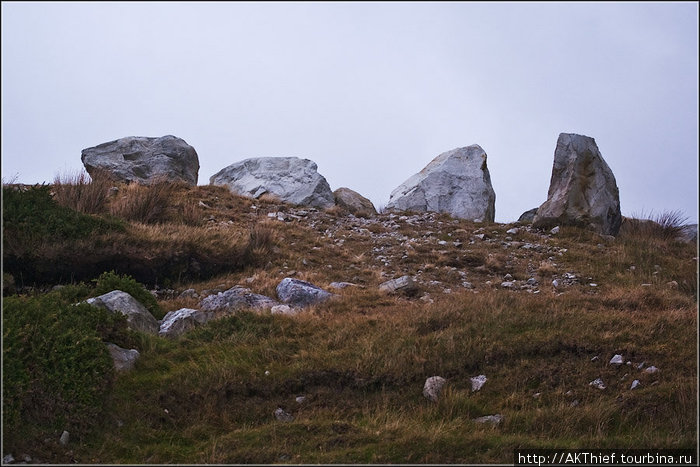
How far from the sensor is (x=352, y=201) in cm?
2367

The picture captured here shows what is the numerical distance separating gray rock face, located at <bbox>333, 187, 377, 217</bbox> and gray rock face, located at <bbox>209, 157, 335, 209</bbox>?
0.32 m

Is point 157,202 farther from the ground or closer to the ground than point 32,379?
farther from the ground

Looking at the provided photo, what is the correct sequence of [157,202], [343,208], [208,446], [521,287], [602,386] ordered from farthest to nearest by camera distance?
[343,208]
[157,202]
[521,287]
[602,386]
[208,446]

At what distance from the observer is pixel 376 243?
54.3 feet

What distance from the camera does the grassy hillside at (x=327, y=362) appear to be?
6730mm

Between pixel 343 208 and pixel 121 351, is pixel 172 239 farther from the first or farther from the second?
pixel 343 208

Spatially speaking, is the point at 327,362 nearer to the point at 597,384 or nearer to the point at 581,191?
the point at 597,384

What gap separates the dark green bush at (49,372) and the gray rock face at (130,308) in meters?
1.01

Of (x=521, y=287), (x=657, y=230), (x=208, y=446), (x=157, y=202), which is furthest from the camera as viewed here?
(x=657, y=230)

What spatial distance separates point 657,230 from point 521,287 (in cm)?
886

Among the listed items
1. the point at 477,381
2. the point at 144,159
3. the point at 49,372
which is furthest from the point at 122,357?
the point at 144,159

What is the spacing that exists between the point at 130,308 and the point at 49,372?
89.6 inches

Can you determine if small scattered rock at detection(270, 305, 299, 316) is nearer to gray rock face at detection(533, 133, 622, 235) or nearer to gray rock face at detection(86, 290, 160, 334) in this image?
gray rock face at detection(86, 290, 160, 334)

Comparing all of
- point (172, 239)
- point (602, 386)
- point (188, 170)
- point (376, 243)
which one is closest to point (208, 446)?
point (602, 386)
